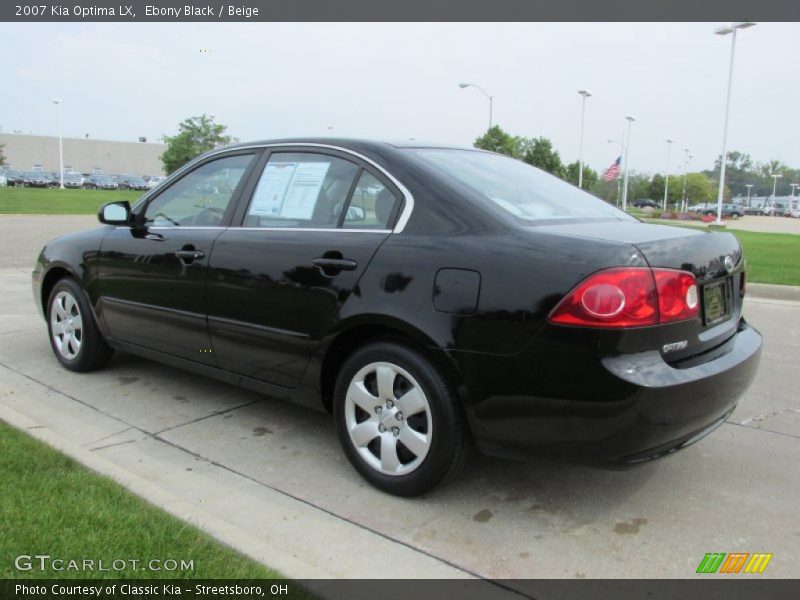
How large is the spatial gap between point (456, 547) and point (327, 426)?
153cm

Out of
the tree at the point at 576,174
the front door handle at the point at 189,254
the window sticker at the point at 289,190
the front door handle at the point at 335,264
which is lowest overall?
the front door handle at the point at 189,254

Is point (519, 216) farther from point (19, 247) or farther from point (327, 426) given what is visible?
point (19, 247)

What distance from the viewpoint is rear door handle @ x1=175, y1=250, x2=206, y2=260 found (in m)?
3.86

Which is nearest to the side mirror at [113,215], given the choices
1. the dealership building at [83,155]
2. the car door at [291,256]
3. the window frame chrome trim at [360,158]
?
the window frame chrome trim at [360,158]

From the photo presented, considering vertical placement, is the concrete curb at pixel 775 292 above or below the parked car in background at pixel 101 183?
below

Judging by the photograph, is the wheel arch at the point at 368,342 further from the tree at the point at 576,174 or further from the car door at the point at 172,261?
the tree at the point at 576,174

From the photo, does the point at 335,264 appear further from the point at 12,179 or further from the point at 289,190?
the point at 12,179

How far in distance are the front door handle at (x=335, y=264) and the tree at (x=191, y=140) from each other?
6081 centimetres

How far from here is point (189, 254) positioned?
3902 mm

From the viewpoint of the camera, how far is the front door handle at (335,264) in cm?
314

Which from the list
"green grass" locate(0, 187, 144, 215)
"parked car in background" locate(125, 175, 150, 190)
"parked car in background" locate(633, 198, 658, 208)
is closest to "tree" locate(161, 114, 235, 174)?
"parked car in background" locate(125, 175, 150, 190)

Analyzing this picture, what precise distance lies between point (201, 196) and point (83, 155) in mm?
101357

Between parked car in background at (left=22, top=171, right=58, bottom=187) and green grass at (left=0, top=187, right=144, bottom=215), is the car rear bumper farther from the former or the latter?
parked car in background at (left=22, top=171, right=58, bottom=187)
